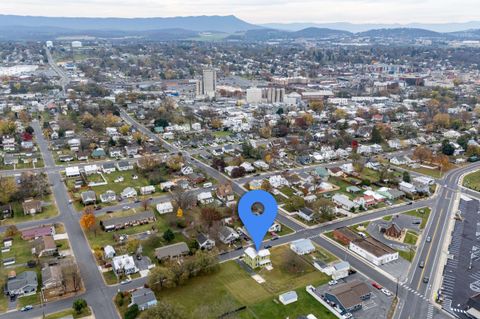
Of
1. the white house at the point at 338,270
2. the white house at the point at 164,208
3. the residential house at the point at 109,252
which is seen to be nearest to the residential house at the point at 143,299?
the residential house at the point at 109,252

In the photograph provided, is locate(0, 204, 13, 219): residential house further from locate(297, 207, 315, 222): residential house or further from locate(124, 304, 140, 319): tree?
locate(297, 207, 315, 222): residential house

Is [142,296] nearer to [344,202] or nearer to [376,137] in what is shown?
[344,202]

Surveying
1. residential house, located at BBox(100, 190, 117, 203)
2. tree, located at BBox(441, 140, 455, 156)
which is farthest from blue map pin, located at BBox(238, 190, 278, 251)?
tree, located at BBox(441, 140, 455, 156)

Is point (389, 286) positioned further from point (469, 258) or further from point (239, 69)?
point (239, 69)

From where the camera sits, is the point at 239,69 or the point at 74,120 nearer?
the point at 74,120

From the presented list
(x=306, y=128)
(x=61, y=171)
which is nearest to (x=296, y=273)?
(x=61, y=171)
